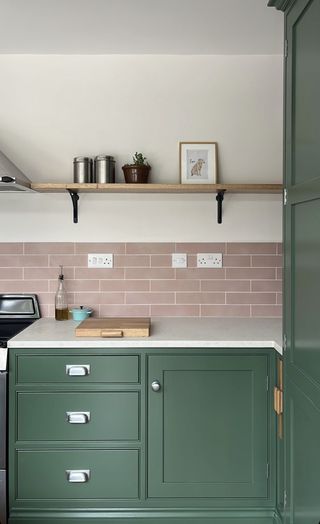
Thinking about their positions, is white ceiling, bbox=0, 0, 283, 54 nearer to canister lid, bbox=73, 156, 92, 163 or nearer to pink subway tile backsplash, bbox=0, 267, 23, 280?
canister lid, bbox=73, 156, 92, 163

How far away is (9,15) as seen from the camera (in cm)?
233

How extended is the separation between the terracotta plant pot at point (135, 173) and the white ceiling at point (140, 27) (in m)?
0.66

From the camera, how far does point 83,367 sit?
2252 mm

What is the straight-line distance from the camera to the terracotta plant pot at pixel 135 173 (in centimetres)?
266

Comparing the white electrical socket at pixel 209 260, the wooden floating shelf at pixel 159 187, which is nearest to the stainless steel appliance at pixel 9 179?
the wooden floating shelf at pixel 159 187

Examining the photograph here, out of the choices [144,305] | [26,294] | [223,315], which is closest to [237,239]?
[223,315]

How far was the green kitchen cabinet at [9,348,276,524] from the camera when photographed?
7.39ft

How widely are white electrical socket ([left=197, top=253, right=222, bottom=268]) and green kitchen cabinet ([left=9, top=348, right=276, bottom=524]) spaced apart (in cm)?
72

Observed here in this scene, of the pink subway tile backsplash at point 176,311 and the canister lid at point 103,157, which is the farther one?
the pink subway tile backsplash at point 176,311

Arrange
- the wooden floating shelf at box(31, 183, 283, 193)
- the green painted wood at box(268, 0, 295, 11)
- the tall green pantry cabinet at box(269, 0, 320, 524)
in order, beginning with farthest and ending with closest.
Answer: the wooden floating shelf at box(31, 183, 283, 193) → the green painted wood at box(268, 0, 295, 11) → the tall green pantry cabinet at box(269, 0, 320, 524)

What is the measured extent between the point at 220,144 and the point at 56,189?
96 cm

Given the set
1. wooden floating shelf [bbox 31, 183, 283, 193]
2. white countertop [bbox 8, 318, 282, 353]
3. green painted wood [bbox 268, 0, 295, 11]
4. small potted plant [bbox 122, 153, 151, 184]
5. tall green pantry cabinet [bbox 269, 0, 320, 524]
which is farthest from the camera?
small potted plant [bbox 122, 153, 151, 184]

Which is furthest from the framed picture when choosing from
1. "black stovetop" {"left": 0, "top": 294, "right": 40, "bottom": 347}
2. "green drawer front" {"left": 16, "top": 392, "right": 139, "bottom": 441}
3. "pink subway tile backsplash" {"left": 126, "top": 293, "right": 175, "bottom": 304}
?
"green drawer front" {"left": 16, "top": 392, "right": 139, "bottom": 441}

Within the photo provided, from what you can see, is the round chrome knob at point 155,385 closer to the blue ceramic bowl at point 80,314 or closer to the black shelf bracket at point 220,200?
the blue ceramic bowl at point 80,314
